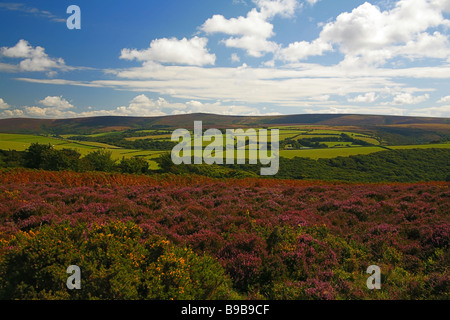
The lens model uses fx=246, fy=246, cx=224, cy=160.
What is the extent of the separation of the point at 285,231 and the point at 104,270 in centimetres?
482

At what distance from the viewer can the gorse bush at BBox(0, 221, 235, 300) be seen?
4141 mm

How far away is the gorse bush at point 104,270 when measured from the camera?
4.14m

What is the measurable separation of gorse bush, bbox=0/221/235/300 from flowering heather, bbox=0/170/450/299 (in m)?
0.14

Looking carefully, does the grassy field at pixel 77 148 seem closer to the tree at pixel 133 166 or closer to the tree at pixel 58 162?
the tree at pixel 133 166

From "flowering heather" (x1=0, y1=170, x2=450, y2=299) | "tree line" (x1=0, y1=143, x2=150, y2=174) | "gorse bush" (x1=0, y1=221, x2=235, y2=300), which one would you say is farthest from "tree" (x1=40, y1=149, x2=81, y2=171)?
"gorse bush" (x1=0, y1=221, x2=235, y2=300)

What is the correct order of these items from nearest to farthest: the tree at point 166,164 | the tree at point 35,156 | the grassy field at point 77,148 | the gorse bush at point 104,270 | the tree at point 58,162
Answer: the gorse bush at point 104,270
the tree at point 58,162
the tree at point 35,156
the tree at point 166,164
the grassy field at point 77,148

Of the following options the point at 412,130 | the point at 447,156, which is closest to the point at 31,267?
the point at 447,156

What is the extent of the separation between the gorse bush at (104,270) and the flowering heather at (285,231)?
137mm

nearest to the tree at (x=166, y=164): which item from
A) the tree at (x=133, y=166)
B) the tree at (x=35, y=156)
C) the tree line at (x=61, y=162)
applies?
the tree line at (x=61, y=162)

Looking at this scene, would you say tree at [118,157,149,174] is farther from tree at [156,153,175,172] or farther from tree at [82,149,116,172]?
tree at [156,153,175,172]

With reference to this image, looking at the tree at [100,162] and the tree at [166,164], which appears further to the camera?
the tree at [166,164]

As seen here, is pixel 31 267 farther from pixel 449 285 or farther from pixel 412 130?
pixel 412 130

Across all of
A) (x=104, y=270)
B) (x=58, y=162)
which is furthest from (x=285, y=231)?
(x=58, y=162)
